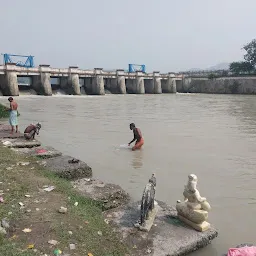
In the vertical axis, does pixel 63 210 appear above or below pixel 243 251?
above

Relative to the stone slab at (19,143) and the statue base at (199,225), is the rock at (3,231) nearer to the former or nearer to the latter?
the statue base at (199,225)

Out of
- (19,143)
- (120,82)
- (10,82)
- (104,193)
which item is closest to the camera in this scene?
(104,193)

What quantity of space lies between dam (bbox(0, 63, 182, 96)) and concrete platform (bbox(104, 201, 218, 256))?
1295 inches

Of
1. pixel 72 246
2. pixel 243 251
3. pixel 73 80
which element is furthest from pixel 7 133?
pixel 73 80

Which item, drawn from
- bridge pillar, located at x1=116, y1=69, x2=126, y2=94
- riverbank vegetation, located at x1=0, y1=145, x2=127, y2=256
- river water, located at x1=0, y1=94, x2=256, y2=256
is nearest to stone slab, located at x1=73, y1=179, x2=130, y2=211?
riverbank vegetation, located at x1=0, y1=145, x2=127, y2=256

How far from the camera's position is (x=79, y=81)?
49281 mm

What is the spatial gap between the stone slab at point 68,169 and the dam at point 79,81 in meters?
29.5

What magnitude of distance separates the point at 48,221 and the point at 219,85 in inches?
2458

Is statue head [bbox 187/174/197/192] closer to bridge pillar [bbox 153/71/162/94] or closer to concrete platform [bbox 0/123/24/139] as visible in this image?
concrete platform [bbox 0/123/24/139]

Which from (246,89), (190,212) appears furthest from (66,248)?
(246,89)

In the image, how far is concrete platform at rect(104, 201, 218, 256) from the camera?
15.0 ft

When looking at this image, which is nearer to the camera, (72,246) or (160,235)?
(72,246)

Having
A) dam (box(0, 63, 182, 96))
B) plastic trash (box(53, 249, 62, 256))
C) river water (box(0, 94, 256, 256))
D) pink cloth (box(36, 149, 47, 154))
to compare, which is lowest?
river water (box(0, 94, 256, 256))

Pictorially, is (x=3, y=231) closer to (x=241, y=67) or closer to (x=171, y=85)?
(x=171, y=85)
